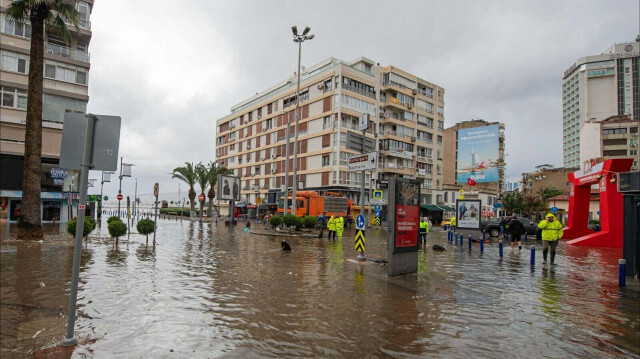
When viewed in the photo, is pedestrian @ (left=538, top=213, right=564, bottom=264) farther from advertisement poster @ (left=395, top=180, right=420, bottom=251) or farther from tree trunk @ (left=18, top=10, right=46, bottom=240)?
tree trunk @ (left=18, top=10, right=46, bottom=240)

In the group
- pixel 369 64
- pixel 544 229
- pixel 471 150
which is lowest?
pixel 544 229

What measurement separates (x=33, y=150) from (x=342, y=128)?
38.9 metres

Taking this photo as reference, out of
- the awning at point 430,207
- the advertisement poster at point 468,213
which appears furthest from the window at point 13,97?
the awning at point 430,207

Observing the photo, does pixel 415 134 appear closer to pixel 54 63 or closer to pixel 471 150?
pixel 471 150

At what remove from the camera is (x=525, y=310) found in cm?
709

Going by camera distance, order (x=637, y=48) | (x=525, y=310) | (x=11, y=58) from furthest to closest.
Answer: (x=637, y=48) < (x=11, y=58) < (x=525, y=310)

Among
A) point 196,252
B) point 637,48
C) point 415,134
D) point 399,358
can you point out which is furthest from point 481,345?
point 637,48

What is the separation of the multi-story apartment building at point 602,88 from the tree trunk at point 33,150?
10913 centimetres

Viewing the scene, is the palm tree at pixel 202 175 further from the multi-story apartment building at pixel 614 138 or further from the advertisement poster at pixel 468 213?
the multi-story apartment building at pixel 614 138

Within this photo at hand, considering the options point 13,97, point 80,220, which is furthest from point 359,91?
point 80,220

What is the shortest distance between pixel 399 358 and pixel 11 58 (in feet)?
119

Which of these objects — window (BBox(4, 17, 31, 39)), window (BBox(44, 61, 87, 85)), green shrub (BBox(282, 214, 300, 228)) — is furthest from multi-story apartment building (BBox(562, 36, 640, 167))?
window (BBox(4, 17, 31, 39))

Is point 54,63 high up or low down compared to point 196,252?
up

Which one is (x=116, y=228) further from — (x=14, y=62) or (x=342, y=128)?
(x=342, y=128)
